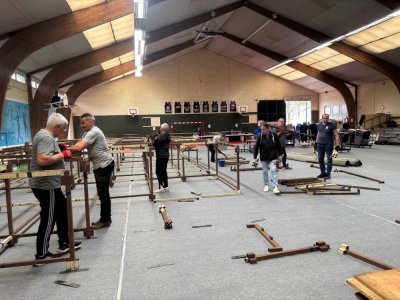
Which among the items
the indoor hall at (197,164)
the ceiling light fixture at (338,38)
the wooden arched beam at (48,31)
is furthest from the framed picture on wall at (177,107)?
the wooden arched beam at (48,31)

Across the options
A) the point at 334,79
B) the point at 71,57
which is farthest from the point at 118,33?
the point at 334,79

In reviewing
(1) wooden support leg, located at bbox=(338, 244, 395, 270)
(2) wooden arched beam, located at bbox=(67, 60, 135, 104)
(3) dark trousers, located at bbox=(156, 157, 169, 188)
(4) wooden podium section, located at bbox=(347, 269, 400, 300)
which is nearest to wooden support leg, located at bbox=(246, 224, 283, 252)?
(1) wooden support leg, located at bbox=(338, 244, 395, 270)

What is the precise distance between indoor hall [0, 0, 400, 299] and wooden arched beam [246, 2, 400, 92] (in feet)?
0.23

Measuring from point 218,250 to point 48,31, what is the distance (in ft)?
27.5

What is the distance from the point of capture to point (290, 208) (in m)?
5.52

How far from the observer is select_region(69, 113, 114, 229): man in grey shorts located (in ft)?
15.1

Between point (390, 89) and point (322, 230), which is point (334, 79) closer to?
point (390, 89)

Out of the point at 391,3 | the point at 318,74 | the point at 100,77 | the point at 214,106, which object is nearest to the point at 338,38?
the point at 391,3

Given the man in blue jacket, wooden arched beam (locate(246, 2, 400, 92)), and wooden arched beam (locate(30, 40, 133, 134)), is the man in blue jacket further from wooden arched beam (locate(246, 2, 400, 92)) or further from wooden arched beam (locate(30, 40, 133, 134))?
wooden arched beam (locate(246, 2, 400, 92))

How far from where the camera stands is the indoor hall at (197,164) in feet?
10.5

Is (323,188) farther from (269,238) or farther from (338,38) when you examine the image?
(338,38)

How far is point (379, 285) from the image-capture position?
6.13ft

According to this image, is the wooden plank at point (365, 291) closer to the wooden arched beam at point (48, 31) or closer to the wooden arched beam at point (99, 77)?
the wooden arched beam at point (48, 31)

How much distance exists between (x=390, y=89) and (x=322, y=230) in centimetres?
1938
